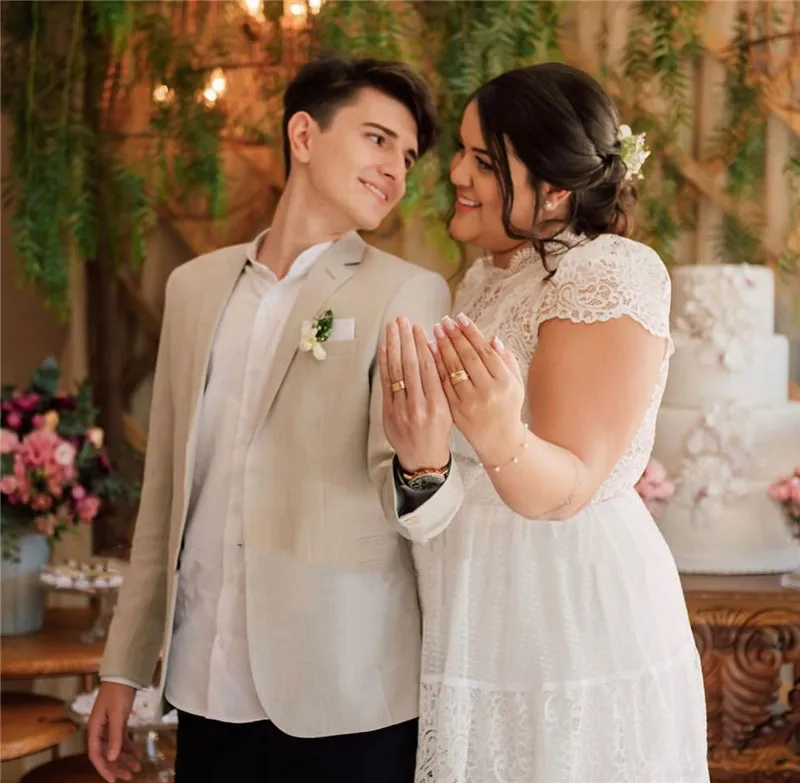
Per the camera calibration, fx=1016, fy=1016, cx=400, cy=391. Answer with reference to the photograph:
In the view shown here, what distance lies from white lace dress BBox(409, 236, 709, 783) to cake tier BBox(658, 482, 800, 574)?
91 centimetres

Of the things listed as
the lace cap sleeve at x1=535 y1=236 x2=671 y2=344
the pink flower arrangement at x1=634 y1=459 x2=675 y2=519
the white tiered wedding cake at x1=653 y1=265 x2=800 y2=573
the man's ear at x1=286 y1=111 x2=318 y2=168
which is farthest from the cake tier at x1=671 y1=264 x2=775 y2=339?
the man's ear at x1=286 y1=111 x2=318 y2=168

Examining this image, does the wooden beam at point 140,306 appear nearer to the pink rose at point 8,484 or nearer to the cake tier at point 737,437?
the pink rose at point 8,484

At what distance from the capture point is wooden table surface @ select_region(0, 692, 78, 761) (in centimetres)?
202

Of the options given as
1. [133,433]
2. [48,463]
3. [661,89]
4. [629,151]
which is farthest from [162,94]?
[629,151]

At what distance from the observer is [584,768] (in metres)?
1.30

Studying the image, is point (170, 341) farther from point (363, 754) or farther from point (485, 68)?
point (485, 68)

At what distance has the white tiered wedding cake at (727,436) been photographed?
2250 mm

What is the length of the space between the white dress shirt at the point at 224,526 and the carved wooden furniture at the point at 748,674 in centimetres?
108

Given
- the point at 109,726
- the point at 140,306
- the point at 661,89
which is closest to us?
the point at 109,726

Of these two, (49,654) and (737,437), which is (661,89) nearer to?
(737,437)

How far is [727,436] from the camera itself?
7.36 ft

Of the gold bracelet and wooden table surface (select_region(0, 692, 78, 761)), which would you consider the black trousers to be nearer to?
the gold bracelet

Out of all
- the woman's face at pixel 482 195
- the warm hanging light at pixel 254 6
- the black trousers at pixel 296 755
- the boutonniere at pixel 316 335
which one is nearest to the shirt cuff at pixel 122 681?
the black trousers at pixel 296 755

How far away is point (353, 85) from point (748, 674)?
1.44 meters
